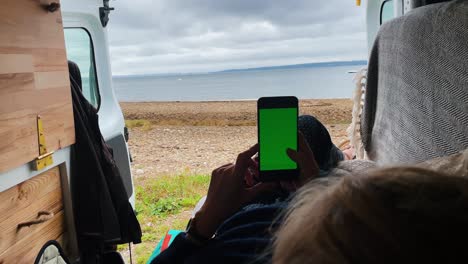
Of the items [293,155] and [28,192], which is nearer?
[293,155]

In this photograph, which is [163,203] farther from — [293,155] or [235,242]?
[235,242]

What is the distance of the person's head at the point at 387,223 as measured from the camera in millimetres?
232

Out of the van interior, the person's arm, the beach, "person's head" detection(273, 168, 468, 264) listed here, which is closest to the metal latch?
the van interior

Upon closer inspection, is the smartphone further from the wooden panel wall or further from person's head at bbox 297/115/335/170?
the wooden panel wall

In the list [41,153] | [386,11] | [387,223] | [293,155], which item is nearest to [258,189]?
[293,155]

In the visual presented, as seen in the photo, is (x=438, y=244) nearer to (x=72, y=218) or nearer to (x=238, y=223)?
(x=238, y=223)

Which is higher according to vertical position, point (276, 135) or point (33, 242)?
point (276, 135)

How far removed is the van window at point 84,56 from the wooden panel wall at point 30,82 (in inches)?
21.0

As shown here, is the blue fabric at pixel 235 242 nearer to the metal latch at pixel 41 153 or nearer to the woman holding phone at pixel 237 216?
the woman holding phone at pixel 237 216

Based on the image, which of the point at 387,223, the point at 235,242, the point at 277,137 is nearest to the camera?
the point at 387,223

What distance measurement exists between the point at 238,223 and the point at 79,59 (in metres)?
1.56

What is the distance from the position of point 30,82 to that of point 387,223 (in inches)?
45.0

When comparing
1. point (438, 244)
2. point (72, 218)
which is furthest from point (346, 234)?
point (72, 218)

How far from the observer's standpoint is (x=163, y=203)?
10.5ft
